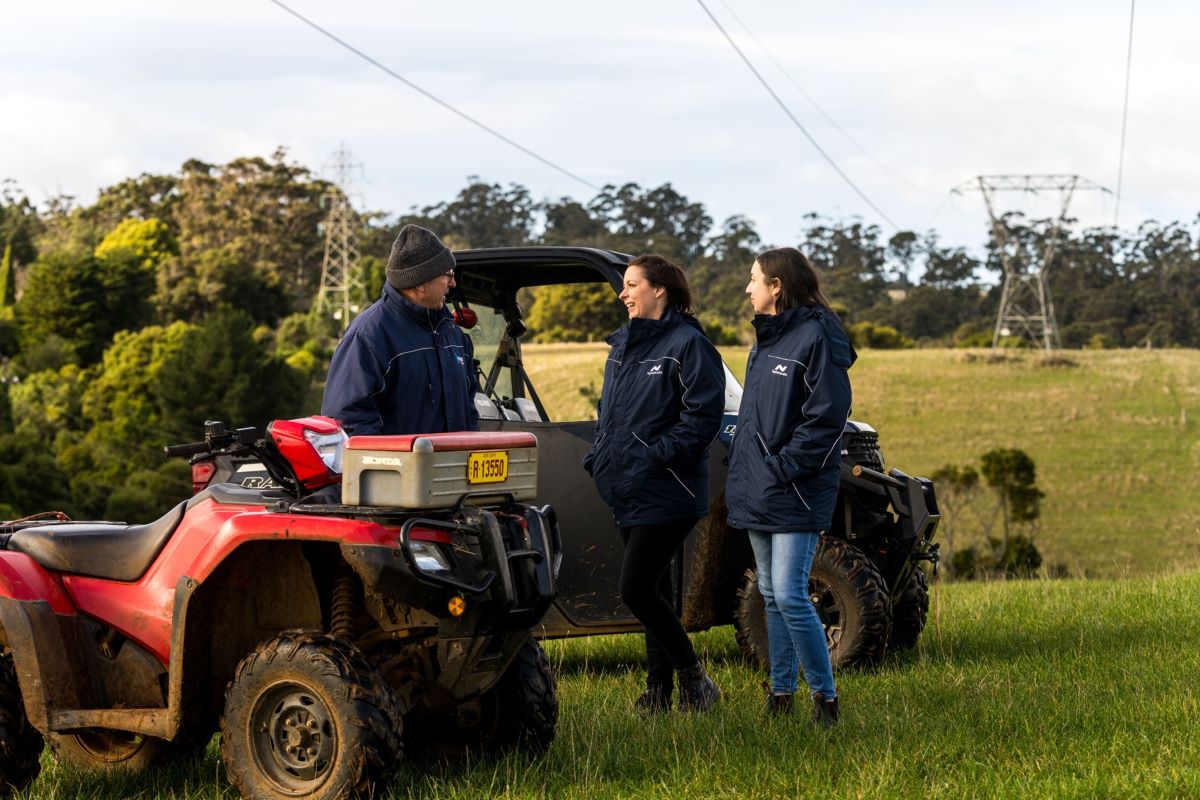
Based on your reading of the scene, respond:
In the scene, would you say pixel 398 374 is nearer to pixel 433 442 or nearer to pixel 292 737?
pixel 433 442

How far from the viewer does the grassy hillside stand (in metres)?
46.1

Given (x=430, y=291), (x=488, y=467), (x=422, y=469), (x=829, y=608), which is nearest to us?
(x=422, y=469)

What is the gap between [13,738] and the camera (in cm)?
546

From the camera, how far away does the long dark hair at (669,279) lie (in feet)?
21.8

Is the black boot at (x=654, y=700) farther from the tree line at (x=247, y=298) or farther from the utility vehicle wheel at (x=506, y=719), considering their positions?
the tree line at (x=247, y=298)

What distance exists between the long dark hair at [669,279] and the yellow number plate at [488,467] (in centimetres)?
172

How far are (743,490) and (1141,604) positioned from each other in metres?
4.68

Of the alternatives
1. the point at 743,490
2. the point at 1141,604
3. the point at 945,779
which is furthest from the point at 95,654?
the point at 1141,604

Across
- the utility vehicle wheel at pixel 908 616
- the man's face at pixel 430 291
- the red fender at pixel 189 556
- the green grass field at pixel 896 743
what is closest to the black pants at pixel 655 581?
the green grass field at pixel 896 743

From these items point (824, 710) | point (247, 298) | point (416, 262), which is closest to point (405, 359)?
point (416, 262)

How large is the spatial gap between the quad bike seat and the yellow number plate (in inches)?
42.4

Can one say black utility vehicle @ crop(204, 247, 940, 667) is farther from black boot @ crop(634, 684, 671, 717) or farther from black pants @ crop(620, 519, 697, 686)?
black pants @ crop(620, 519, 697, 686)

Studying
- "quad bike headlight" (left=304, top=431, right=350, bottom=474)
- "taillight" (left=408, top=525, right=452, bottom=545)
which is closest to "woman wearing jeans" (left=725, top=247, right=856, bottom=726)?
"taillight" (left=408, top=525, right=452, bottom=545)

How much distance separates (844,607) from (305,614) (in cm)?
321
